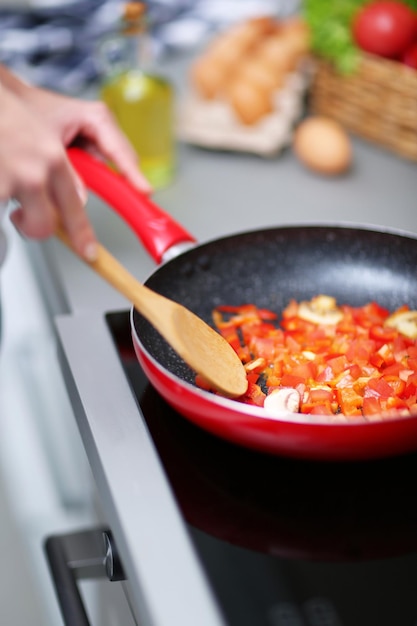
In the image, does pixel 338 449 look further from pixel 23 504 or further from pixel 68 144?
pixel 23 504

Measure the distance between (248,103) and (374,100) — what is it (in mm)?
210

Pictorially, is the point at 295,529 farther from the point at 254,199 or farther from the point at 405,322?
the point at 254,199

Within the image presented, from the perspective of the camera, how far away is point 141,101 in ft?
4.27

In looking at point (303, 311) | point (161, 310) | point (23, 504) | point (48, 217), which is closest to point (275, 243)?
point (303, 311)

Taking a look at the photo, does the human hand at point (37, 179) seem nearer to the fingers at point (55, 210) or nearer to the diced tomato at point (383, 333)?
the fingers at point (55, 210)

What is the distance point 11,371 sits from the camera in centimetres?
138

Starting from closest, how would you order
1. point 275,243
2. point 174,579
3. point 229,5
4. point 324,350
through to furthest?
point 174,579, point 324,350, point 275,243, point 229,5

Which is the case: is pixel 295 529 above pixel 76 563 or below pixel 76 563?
above

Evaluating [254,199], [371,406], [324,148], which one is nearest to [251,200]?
[254,199]

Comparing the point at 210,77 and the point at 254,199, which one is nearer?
the point at 254,199

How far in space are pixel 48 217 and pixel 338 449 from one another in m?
0.29

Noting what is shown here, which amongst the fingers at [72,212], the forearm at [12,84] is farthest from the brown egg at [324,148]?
the fingers at [72,212]

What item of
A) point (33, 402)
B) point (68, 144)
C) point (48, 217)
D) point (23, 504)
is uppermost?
point (48, 217)

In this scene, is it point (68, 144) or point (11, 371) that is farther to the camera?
point (11, 371)
